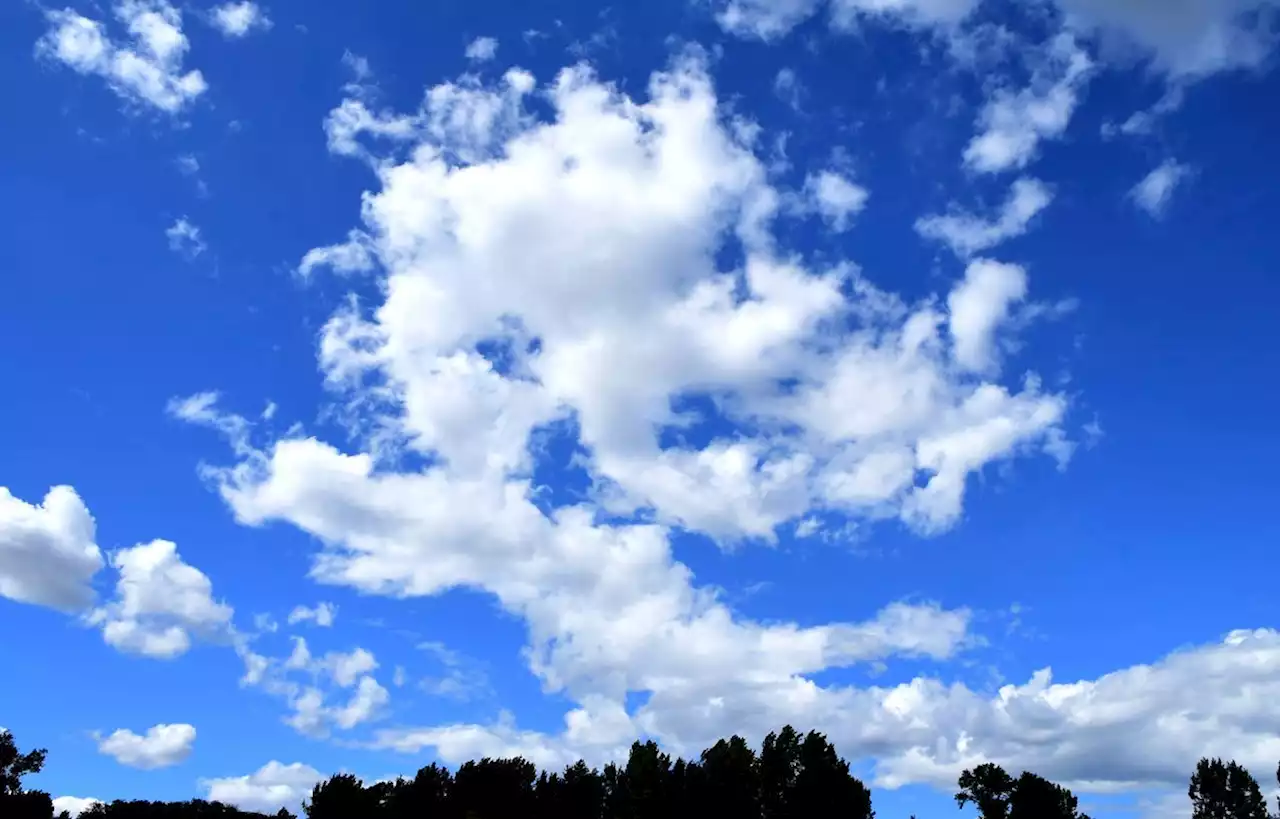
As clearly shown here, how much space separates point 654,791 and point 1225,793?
317 feet

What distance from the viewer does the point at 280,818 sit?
143 m

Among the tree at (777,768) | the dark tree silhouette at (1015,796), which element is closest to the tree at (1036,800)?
the dark tree silhouette at (1015,796)

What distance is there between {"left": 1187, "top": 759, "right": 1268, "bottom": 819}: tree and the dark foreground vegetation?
54.3 inches

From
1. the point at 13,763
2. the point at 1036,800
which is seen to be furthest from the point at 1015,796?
the point at 13,763

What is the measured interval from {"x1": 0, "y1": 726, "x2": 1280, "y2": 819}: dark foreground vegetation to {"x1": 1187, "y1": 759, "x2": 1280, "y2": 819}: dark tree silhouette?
4.26 feet

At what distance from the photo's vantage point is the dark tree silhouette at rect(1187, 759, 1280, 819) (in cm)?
13762

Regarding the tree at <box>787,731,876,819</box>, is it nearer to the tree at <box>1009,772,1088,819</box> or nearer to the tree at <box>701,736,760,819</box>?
the tree at <box>701,736,760,819</box>

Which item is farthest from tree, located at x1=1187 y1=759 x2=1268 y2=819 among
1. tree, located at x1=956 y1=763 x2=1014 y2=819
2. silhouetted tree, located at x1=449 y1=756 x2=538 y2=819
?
silhouetted tree, located at x1=449 y1=756 x2=538 y2=819

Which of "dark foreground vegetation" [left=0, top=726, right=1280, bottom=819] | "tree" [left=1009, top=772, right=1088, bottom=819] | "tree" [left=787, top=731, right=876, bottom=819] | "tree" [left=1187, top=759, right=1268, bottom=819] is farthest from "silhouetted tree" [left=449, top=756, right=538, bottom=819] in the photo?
"tree" [left=1187, top=759, right=1268, bottom=819]

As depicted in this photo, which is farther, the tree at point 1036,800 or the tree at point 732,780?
the tree at point 1036,800

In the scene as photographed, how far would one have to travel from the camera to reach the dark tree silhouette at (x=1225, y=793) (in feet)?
452

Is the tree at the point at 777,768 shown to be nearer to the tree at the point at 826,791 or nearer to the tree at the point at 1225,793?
the tree at the point at 826,791

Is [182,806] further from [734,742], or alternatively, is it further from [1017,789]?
[1017,789]

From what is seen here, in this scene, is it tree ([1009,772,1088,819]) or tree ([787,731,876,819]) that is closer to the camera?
tree ([787,731,876,819])
